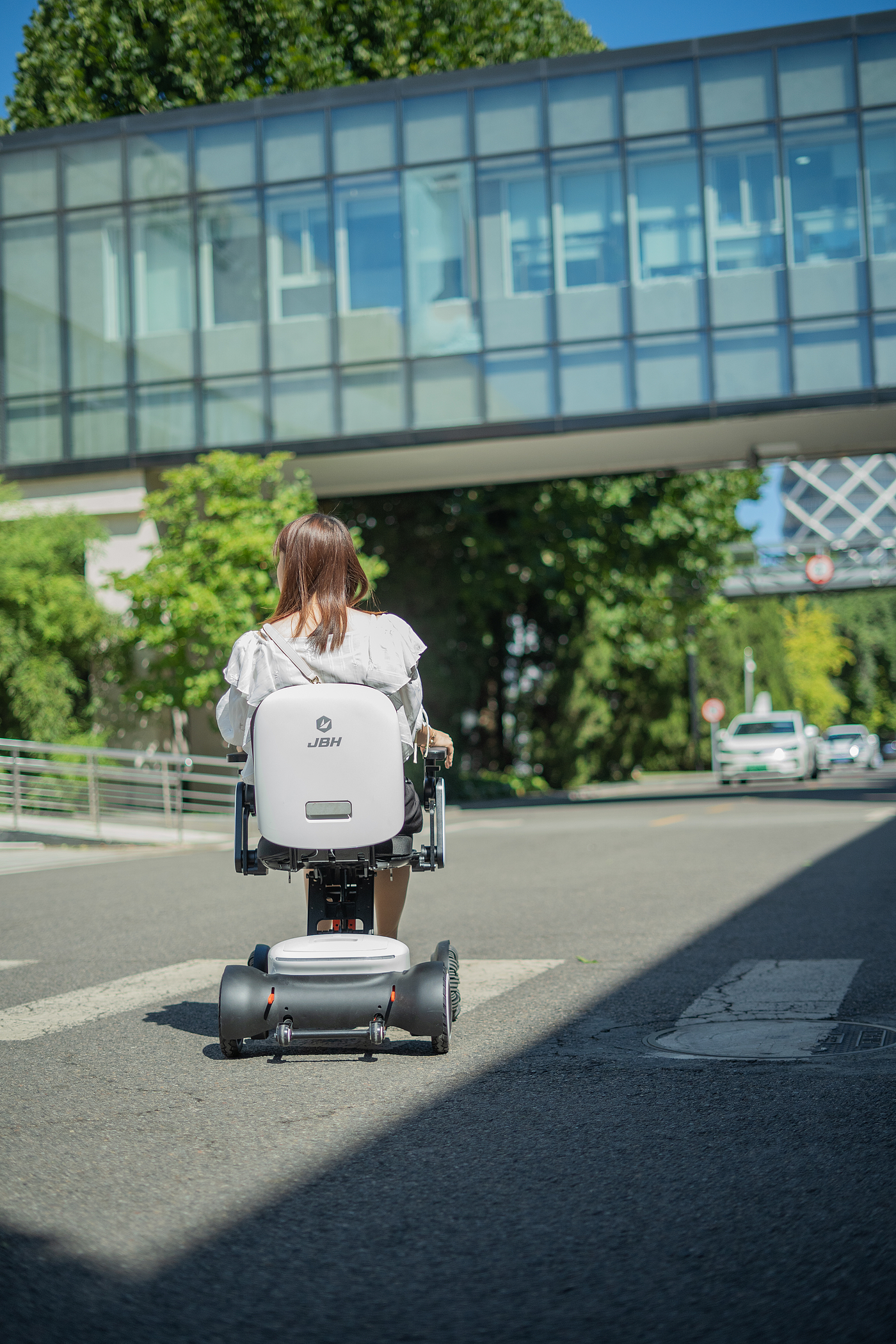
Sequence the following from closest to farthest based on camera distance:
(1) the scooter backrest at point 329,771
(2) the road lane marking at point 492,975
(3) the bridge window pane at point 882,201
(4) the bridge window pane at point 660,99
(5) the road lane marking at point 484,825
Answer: (1) the scooter backrest at point 329,771, (2) the road lane marking at point 492,975, (5) the road lane marking at point 484,825, (3) the bridge window pane at point 882,201, (4) the bridge window pane at point 660,99

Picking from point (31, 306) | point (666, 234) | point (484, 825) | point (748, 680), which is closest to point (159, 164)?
point (31, 306)

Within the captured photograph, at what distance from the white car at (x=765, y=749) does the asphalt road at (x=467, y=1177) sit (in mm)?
25596

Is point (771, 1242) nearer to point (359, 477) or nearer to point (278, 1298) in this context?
point (278, 1298)

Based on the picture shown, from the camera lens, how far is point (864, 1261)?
2646mm

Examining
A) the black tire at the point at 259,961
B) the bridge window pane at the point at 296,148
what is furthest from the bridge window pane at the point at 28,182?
the black tire at the point at 259,961

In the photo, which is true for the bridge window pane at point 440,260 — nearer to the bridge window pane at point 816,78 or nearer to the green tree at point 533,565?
the green tree at point 533,565

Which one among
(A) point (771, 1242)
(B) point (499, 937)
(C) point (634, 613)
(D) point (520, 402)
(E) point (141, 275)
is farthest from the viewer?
(C) point (634, 613)

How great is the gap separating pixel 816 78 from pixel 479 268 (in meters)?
6.62

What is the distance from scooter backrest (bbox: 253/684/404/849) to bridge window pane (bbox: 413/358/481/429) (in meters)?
21.0

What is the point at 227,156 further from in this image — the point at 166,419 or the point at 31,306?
the point at 166,419

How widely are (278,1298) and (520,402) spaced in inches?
902

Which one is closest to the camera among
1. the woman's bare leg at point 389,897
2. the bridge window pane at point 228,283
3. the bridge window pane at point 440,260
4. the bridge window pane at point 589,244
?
the woman's bare leg at point 389,897

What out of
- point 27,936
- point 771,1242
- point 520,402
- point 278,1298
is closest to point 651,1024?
point 771,1242

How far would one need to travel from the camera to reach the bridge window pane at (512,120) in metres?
25.3
